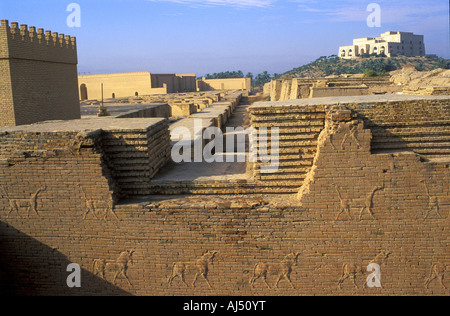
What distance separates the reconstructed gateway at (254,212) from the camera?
492cm

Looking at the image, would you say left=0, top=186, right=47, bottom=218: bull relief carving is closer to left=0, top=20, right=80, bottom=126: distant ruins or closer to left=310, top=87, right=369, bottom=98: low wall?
left=0, top=20, right=80, bottom=126: distant ruins

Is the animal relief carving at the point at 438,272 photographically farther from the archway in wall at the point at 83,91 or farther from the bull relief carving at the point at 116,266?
the archway in wall at the point at 83,91

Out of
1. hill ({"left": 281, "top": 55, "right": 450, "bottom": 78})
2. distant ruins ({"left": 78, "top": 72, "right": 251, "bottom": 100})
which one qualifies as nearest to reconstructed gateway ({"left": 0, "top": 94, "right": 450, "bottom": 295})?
distant ruins ({"left": 78, "top": 72, "right": 251, "bottom": 100})

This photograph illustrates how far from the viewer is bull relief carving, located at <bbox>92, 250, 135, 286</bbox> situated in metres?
5.27

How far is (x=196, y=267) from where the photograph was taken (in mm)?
5184

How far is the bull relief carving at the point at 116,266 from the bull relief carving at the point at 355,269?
280cm

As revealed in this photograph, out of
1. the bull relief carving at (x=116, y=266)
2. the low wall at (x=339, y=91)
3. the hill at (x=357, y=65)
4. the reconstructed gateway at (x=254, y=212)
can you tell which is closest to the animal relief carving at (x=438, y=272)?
the reconstructed gateway at (x=254, y=212)

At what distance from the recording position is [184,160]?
7.04 meters

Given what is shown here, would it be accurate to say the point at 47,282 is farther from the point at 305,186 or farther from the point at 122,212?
the point at 305,186

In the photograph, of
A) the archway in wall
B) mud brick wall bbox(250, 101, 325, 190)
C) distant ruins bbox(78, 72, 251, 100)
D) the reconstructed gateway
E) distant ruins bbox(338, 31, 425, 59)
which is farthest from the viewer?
distant ruins bbox(338, 31, 425, 59)

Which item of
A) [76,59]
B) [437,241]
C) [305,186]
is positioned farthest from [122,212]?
[76,59]

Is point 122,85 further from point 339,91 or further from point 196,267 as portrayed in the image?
point 196,267

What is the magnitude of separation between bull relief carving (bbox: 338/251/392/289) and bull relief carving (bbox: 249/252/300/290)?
63 centimetres
